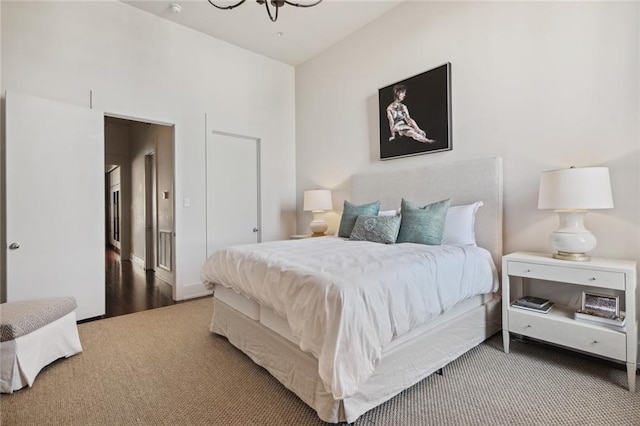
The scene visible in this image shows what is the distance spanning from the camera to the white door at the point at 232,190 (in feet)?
13.9

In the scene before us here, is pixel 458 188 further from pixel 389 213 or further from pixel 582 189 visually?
pixel 582 189

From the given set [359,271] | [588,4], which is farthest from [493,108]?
[359,271]

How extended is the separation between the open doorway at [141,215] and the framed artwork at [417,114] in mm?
2690

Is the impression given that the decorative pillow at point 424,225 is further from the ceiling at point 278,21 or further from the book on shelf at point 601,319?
the ceiling at point 278,21

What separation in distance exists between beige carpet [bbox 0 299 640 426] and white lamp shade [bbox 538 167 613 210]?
1.13m

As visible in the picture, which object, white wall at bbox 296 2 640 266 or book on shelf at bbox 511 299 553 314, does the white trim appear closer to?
white wall at bbox 296 2 640 266

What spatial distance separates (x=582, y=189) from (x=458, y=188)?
1.04 metres

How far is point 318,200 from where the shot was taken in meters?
4.21

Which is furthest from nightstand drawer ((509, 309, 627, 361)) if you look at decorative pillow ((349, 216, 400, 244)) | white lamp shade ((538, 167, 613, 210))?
decorative pillow ((349, 216, 400, 244))

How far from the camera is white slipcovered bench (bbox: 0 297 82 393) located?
1.87 metres

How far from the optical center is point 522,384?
1938mm

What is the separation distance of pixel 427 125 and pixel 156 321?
3.47 meters

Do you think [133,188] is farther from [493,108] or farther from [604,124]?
[604,124]

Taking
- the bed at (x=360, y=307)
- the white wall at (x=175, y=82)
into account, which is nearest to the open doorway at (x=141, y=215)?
the white wall at (x=175, y=82)
